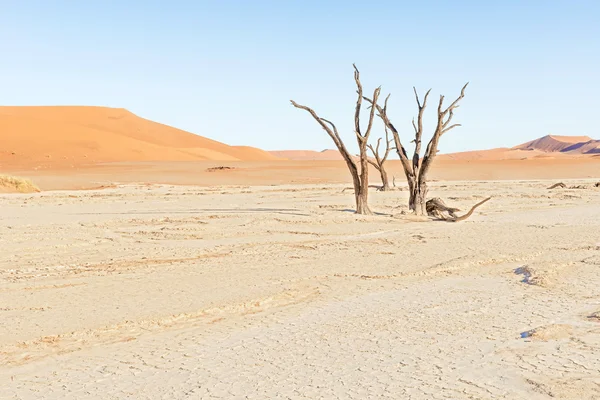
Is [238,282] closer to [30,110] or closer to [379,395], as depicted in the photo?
[379,395]

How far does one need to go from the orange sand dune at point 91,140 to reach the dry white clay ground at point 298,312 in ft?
136

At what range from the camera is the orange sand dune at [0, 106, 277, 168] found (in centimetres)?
6165

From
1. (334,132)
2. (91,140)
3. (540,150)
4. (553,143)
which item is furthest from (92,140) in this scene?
(553,143)

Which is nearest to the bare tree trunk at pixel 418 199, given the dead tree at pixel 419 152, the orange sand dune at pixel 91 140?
the dead tree at pixel 419 152

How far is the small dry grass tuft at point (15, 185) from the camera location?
26.6 m

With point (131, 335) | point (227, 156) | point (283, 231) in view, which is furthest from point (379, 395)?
point (227, 156)

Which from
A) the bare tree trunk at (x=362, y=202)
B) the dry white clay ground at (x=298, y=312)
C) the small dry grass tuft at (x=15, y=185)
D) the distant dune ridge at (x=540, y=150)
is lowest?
the dry white clay ground at (x=298, y=312)

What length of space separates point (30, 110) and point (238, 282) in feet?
305

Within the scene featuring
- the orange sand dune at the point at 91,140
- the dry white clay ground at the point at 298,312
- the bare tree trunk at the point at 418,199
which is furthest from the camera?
the orange sand dune at the point at 91,140

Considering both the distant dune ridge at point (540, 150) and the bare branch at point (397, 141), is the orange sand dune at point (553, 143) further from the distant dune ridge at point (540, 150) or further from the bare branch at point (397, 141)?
the bare branch at point (397, 141)

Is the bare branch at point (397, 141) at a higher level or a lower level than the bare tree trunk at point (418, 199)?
higher

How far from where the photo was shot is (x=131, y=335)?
620 centimetres

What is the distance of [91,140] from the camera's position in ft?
240

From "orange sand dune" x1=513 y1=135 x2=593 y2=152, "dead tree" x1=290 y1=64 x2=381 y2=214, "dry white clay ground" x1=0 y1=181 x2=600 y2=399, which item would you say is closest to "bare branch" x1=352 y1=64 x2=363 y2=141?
"dead tree" x1=290 y1=64 x2=381 y2=214
